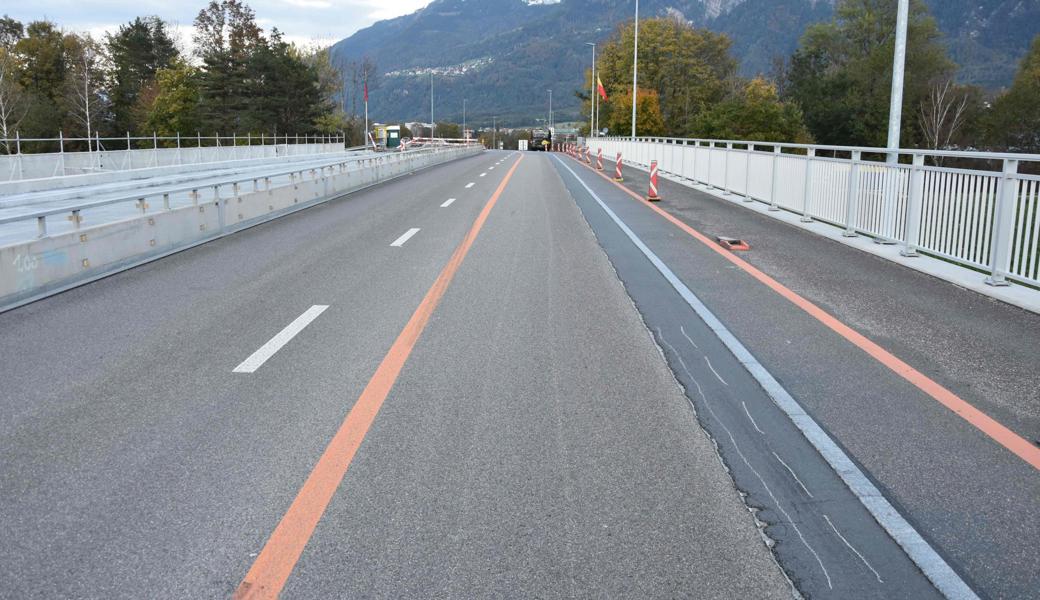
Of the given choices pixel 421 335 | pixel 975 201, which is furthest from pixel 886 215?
pixel 421 335

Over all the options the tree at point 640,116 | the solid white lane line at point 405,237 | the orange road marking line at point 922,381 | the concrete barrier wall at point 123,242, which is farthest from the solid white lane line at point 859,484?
the tree at point 640,116

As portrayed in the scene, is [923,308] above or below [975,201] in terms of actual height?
below

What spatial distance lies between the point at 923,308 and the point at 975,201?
2090 mm

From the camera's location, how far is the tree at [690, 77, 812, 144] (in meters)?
93.1

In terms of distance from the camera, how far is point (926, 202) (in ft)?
37.5

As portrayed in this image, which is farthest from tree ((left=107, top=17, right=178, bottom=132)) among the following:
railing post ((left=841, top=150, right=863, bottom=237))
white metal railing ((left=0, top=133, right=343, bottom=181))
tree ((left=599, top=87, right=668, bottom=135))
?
railing post ((left=841, top=150, right=863, bottom=237))

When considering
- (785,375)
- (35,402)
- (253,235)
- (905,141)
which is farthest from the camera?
(905,141)

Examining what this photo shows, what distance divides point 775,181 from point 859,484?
15.1 metres

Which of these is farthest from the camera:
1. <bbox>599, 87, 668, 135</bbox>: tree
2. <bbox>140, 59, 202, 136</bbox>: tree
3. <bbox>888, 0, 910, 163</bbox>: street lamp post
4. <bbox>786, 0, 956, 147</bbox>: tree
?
<bbox>786, 0, 956, 147</bbox>: tree

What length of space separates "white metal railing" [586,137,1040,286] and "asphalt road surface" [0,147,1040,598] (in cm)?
74

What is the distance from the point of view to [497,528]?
3.96 meters

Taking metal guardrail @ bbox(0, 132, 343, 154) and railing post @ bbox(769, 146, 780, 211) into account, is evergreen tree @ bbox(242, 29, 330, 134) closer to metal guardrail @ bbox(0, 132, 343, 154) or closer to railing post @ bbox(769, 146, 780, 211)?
metal guardrail @ bbox(0, 132, 343, 154)

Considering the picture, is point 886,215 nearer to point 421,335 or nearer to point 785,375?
point 785,375

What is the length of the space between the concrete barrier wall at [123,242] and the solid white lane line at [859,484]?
7.57m
